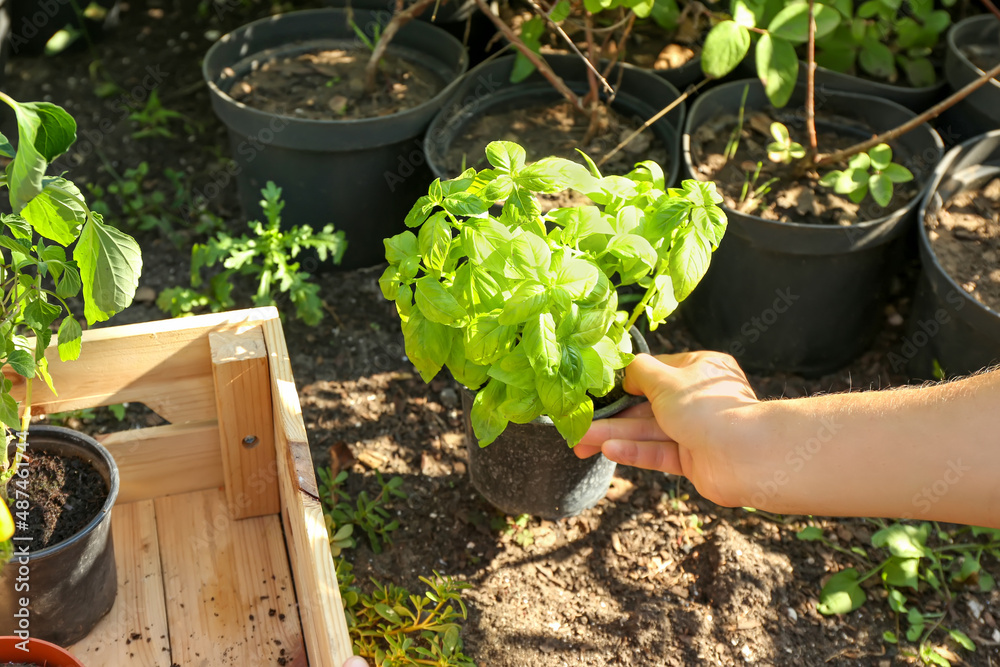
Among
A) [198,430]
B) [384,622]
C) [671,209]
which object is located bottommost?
[384,622]

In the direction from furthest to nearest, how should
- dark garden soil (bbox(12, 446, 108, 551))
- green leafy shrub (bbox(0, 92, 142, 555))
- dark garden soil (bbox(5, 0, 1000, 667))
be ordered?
dark garden soil (bbox(5, 0, 1000, 667)) → dark garden soil (bbox(12, 446, 108, 551)) → green leafy shrub (bbox(0, 92, 142, 555))

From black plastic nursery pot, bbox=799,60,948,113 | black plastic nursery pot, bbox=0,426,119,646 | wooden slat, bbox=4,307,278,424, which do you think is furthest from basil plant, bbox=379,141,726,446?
black plastic nursery pot, bbox=799,60,948,113

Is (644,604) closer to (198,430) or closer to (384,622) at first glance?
(384,622)

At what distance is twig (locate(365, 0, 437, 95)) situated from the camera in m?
2.52

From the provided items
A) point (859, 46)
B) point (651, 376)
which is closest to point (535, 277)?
point (651, 376)

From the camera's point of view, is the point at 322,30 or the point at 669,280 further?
the point at 322,30

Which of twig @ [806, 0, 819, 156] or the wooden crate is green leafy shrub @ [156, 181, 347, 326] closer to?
the wooden crate

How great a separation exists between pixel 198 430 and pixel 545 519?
906mm

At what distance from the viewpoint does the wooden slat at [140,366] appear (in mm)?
1501

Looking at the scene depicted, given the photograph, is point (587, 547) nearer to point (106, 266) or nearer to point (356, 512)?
point (356, 512)

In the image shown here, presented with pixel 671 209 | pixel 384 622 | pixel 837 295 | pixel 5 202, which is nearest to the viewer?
pixel 671 209

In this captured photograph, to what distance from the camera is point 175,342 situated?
5.05 ft

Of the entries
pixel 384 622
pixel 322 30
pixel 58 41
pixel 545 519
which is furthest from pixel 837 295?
pixel 58 41

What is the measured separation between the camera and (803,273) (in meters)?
2.38
